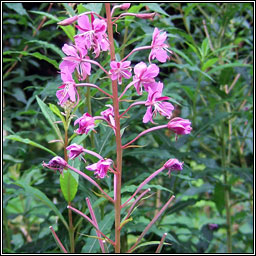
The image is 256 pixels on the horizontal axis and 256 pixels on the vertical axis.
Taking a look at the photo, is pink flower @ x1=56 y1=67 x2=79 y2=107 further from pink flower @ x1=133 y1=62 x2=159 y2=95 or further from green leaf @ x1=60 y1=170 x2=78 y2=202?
green leaf @ x1=60 y1=170 x2=78 y2=202

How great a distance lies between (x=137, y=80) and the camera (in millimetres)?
1496

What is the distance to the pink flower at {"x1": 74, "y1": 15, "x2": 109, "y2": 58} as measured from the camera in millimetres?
1482

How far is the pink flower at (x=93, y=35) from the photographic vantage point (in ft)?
4.86

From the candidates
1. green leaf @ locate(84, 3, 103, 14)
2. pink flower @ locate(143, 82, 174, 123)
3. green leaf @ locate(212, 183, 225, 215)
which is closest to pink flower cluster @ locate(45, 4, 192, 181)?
pink flower @ locate(143, 82, 174, 123)

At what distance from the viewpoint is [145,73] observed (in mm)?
1482

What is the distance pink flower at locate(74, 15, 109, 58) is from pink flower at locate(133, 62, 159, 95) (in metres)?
0.17

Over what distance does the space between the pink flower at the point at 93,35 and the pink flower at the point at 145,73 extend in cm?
17

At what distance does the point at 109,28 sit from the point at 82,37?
0.42ft

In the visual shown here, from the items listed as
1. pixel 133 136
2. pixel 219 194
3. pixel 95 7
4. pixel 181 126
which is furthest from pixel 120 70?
pixel 219 194

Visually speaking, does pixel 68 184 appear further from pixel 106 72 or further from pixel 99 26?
pixel 99 26

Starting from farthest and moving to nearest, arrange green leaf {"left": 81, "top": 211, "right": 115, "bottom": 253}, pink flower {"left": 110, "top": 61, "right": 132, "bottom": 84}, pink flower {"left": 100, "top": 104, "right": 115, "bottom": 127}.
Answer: green leaf {"left": 81, "top": 211, "right": 115, "bottom": 253} → pink flower {"left": 100, "top": 104, "right": 115, "bottom": 127} → pink flower {"left": 110, "top": 61, "right": 132, "bottom": 84}

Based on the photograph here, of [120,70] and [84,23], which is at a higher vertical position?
[84,23]

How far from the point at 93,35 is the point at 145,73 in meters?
0.26

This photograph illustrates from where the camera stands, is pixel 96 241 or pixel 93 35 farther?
pixel 96 241
